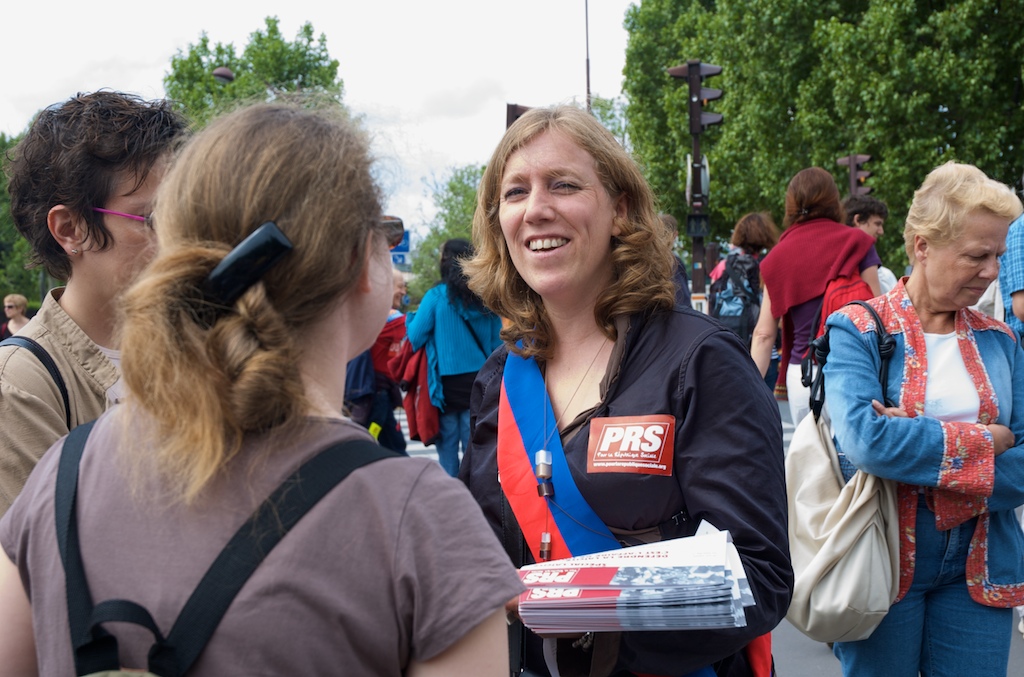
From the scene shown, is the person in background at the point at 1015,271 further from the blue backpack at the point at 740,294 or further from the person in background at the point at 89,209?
the blue backpack at the point at 740,294

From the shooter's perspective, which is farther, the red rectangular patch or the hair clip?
the red rectangular patch

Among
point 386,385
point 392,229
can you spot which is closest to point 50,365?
point 392,229

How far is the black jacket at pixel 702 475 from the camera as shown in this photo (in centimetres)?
202

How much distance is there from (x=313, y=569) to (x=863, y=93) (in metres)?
21.5

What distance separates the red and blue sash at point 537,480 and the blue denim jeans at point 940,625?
1.21 metres

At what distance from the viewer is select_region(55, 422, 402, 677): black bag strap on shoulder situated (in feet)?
3.76

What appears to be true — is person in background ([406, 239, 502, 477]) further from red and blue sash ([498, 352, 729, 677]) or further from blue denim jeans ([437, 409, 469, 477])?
red and blue sash ([498, 352, 729, 677])

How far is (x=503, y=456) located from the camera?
2.33 meters

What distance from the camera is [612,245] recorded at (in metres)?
2.52

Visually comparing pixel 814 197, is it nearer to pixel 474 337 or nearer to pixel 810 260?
pixel 810 260

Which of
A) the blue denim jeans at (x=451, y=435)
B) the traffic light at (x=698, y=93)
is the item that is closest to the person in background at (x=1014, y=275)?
the blue denim jeans at (x=451, y=435)

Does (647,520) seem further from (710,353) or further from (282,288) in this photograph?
(282,288)

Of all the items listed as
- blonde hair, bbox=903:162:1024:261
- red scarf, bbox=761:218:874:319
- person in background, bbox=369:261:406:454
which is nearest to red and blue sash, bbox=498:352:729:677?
blonde hair, bbox=903:162:1024:261

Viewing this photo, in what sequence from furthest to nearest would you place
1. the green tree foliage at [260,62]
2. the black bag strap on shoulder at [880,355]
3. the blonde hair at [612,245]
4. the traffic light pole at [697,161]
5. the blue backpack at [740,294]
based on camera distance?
1. the green tree foliage at [260,62]
2. the traffic light pole at [697,161]
3. the blue backpack at [740,294]
4. the black bag strap on shoulder at [880,355]
5. the blonde hair at [612,245]
